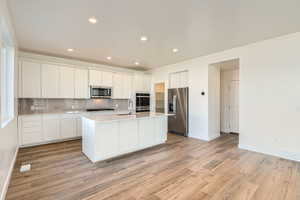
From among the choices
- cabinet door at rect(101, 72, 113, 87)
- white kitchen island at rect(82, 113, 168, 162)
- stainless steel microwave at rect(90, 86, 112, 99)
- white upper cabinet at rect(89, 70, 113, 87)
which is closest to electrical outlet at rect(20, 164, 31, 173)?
white kitchen island at rect(82, 113, 168, 162)

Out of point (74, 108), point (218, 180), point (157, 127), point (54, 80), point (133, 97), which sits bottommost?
point (218, 180)

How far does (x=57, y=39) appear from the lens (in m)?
3.16

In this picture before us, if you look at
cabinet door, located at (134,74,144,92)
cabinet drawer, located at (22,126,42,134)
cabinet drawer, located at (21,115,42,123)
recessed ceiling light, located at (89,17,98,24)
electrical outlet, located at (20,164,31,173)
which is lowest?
electrical outlet, located at (20,164,31,173)

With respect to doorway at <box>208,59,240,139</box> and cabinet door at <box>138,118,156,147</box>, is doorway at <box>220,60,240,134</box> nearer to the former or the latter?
doorway at <box>208,59,240,139</box>

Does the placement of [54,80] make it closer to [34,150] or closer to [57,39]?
[57,39]

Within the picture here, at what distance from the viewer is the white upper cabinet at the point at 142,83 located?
588cm

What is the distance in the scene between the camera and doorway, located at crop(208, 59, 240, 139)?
15.0 feet

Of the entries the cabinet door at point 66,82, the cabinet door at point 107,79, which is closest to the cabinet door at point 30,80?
the cabinet door at point 66,82

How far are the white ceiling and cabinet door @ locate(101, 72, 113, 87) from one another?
4.25 feet

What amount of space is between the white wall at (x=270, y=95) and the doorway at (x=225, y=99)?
3.05 feet

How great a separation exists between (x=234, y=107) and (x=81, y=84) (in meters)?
5.46

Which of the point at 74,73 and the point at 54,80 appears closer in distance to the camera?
the point at 54,80

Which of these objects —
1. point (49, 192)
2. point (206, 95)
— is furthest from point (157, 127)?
point (49, 192)

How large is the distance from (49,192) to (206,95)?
417 centimetres
